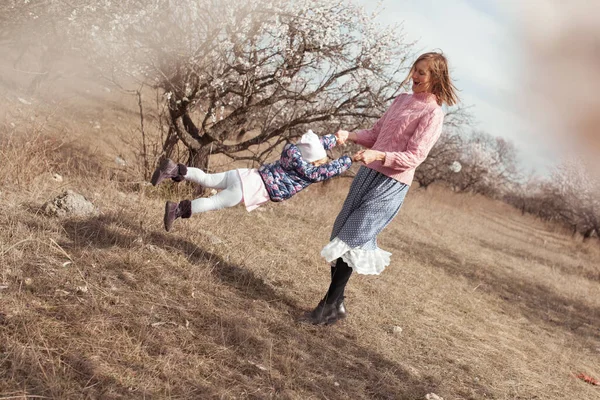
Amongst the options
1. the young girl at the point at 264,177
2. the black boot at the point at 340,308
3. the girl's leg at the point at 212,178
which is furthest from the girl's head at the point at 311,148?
the black boot at the point at 340,308

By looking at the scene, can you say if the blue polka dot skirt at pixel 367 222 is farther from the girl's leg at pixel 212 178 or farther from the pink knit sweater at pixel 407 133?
the girl's leg at pixel 212 178

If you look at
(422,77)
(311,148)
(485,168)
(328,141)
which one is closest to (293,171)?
(311,148)

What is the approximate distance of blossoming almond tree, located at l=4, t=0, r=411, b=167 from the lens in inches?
246

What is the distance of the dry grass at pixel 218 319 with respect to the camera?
2549 mm

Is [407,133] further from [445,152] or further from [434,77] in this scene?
[445,152]

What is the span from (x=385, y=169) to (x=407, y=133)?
272 mm

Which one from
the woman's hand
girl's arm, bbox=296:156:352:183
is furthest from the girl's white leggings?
the woman's hand

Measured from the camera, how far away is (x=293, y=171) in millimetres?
3424

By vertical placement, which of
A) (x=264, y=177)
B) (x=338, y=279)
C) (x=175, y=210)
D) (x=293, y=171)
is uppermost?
(x=293, y=171)

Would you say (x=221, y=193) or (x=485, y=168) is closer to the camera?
(x=221, y=193)

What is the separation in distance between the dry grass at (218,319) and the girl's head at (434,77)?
1.76 meters

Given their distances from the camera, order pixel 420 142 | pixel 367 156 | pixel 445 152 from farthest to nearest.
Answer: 1. pixel 445 152
2. pixel 420 142
3. pixel 367 156

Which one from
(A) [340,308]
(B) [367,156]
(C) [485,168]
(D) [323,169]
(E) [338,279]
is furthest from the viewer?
(C) [485,168]

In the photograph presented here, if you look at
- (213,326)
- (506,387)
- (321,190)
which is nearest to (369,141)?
(213,326)
